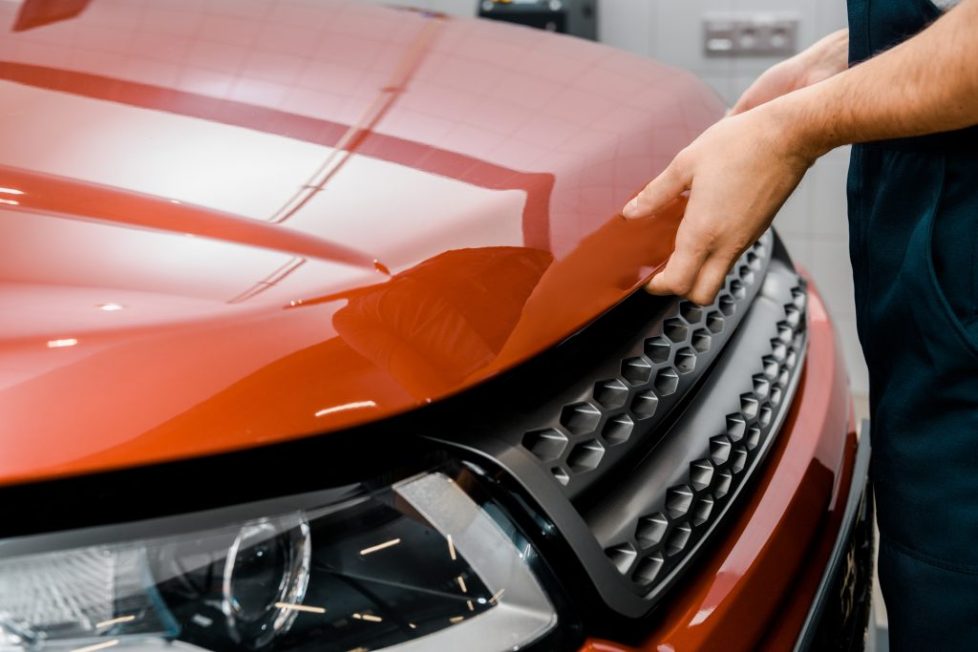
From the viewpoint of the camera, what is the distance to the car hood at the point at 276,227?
1.77ft

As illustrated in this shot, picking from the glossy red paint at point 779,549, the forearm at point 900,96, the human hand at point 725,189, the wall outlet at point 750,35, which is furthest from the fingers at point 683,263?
the wall outlet at point 750,35

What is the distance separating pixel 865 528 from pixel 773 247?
1.31ft

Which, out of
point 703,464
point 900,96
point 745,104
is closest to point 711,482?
point 703,464

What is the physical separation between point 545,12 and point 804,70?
174cm

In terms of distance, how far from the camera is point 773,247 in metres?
1.32

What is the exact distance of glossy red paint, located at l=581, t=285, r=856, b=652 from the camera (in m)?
0.73

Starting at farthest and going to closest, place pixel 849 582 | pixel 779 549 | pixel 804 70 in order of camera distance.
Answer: pixel 804 70, pixel 849 582, pixel 779 549

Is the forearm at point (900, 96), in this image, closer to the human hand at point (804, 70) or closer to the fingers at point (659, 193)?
the fingers at point (659, 193)

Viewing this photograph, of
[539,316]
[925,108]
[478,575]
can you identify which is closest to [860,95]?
[925,108]

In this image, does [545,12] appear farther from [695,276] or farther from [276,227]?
[276,227]

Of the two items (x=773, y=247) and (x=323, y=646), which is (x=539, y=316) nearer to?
(x=323, y=646)

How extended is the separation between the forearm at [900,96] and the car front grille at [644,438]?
205mm

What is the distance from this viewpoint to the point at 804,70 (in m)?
1.11

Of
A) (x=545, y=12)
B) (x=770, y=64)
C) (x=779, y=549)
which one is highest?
(x=545, y=12)
